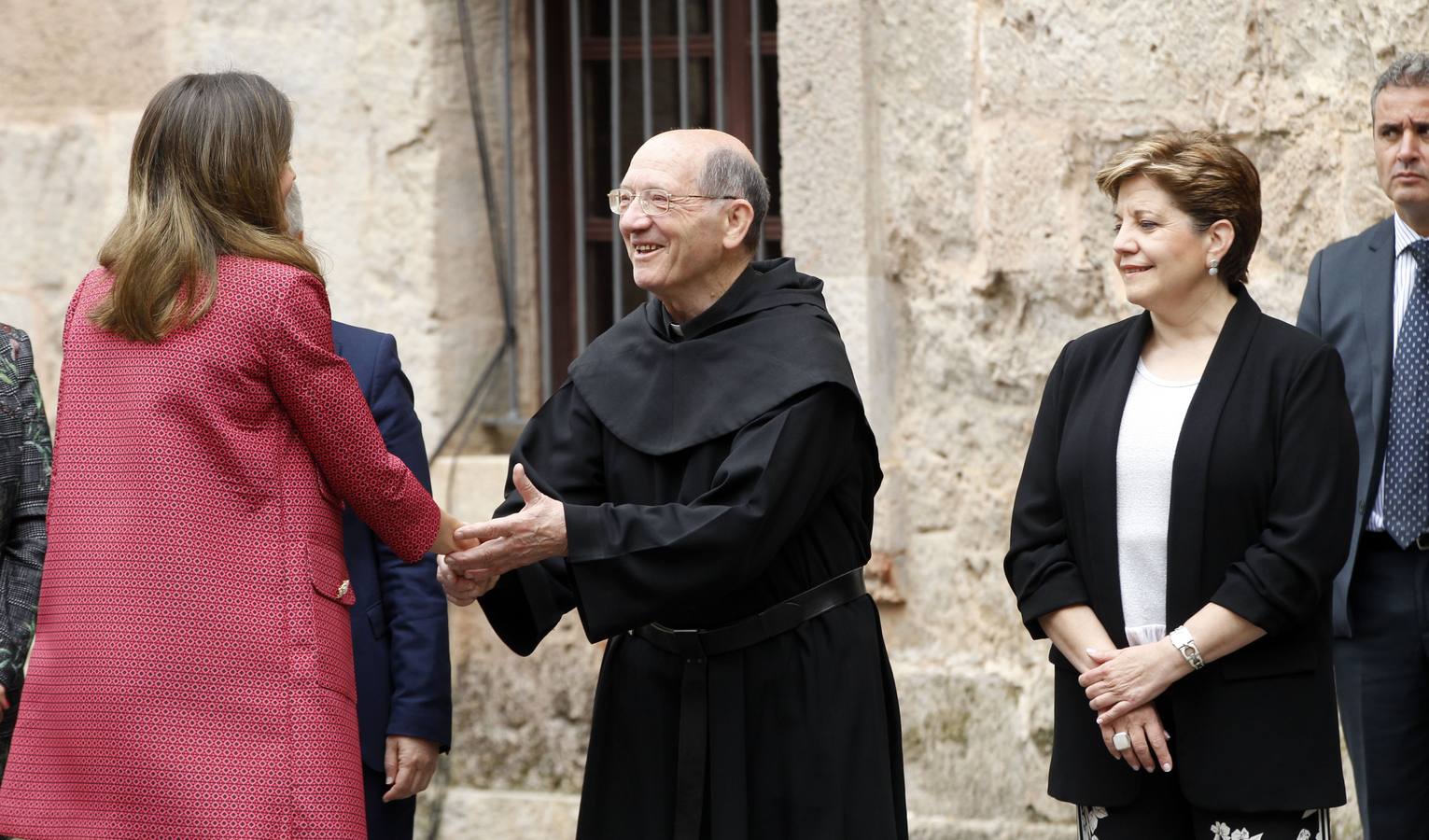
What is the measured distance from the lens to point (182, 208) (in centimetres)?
284

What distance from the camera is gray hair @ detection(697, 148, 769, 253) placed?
3314 millimetres

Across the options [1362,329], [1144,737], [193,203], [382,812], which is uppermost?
[193,203]

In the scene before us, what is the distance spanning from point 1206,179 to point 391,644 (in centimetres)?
180

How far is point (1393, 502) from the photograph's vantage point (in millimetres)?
3633

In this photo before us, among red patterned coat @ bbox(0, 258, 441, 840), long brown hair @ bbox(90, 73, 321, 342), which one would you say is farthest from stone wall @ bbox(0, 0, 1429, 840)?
red patterned coat @ bbox(0, 258, 441, 840)

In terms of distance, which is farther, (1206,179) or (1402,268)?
(1402,268)

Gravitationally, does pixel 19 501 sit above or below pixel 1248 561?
above

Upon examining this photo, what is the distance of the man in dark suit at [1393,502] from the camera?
3639mm

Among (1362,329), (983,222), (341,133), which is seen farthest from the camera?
(341,133)

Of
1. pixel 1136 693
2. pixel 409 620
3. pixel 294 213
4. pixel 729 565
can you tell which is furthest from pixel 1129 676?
pixel 294 213

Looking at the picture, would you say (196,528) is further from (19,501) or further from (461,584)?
(19,501)

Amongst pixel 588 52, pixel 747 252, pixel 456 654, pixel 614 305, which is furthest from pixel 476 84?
pixel 747 252

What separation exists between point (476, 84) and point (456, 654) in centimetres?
177

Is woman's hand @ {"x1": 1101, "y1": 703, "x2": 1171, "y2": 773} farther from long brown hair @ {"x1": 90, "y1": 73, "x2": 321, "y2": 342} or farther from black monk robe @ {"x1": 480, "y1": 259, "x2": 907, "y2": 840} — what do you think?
long brown hair @ {"x1": 90, "y1": 73, "x2": 321, "y2": 342}
